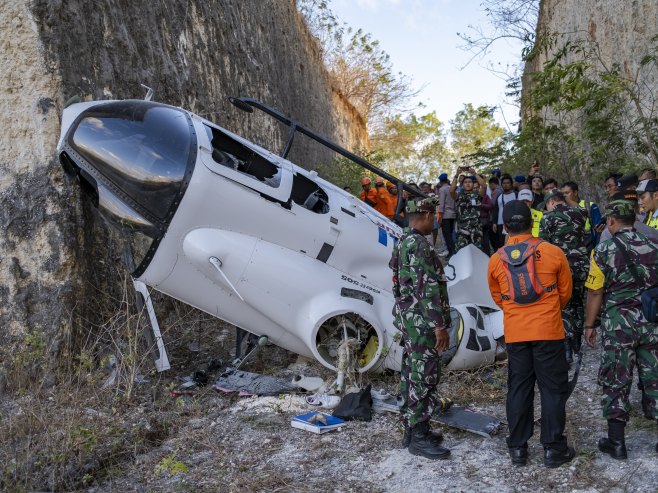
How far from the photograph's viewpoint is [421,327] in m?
4.74

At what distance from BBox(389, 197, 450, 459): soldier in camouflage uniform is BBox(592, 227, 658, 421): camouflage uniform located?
112 centimetres

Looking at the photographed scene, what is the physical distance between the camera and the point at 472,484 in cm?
421

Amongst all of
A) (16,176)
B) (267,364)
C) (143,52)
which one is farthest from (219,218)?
(143,52)

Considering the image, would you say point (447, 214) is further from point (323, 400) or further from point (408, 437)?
point (408, 437)

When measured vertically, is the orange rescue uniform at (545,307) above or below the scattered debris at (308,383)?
above

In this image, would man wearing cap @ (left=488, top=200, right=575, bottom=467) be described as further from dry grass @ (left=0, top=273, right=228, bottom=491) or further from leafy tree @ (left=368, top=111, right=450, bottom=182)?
leafy tree @ (left=368, top=111, right=450, bottom=182)

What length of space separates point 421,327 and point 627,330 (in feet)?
4.52

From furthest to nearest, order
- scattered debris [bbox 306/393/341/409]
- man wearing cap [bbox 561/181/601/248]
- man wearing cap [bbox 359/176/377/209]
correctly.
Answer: man wearing cap [bbox 359/176/377/209] < man wearing cap [bbox 561/181/601/248] < scattered debris [bbox 306/393/341/409]

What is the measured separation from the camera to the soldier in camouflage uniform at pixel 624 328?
4422mm

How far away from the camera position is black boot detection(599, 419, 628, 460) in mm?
4402

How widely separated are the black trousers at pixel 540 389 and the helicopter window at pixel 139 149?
3.25 metres

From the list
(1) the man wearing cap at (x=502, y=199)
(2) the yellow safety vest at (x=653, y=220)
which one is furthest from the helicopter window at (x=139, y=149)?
(1) the man wearing cap at (x=502, y=199)

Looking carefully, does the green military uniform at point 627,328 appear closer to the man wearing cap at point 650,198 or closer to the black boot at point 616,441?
the black boot at point 616,441

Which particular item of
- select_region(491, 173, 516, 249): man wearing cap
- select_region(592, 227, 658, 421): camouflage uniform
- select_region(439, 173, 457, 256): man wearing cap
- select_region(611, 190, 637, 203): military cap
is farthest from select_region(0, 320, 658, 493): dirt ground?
select_region(439, 173, 457, 256): man wearing cap
